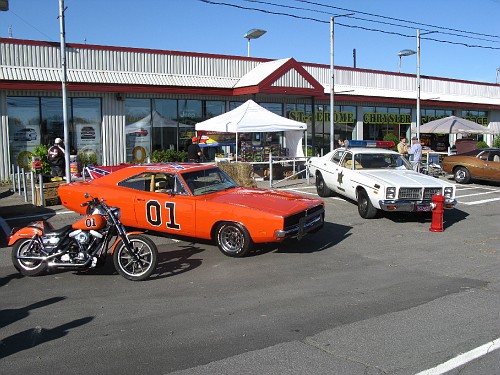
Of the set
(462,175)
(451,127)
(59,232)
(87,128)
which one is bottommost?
Result: (462,175)

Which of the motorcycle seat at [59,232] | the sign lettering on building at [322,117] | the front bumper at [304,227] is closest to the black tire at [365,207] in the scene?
the front bumper at [304,227]

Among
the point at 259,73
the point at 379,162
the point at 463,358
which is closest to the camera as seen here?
the point at 463,358

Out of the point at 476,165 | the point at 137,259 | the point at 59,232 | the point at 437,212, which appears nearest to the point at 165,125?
the point at 476,165

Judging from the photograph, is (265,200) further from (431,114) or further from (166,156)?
(431,114)

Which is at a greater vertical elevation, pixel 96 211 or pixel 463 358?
pixel 96 211

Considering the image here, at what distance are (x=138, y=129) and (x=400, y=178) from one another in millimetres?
12340

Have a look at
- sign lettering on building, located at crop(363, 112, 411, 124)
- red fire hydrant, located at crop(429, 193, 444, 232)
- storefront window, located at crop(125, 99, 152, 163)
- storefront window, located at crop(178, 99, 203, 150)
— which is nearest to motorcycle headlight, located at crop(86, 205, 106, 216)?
red fire hydrant, located at crop(429, 193, 444, 232)

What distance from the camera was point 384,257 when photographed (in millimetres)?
8320

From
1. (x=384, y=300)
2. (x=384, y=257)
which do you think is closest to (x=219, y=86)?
(x=384, y=257)

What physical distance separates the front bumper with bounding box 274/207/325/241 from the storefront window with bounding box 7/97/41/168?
13.3 m

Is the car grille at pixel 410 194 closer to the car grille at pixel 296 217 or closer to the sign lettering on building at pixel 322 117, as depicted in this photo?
the car grille at pixel 296 217

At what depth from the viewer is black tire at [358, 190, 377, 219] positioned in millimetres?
11391

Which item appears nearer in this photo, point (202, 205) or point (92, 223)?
point (92, 223)

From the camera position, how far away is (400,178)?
11336 millimetres
